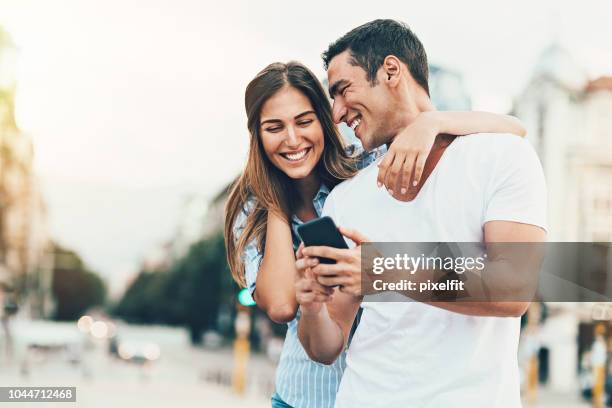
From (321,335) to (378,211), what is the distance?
0.25 metres

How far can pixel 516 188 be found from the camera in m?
1.34

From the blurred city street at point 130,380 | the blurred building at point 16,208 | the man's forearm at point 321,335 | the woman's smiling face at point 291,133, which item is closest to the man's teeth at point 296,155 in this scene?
the woman's smiling face at point 291,133

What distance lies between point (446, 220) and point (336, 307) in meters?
0.30

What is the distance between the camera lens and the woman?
1.96m

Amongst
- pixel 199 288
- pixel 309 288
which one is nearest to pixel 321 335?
pixel 309 288

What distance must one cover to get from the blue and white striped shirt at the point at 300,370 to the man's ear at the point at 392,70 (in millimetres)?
385

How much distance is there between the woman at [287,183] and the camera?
196cm

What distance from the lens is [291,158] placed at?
197cm

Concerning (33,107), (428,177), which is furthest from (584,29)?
(33,107)

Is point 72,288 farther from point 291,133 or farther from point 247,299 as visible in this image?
point 291,133

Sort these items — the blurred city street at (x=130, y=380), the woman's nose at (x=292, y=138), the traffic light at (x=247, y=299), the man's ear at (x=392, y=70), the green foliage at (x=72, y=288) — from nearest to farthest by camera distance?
the man's ear at (x=392, y=70) < the woman's nose at (x=292, y=138) < the traffic light at (x=247, y=299) < the blurred city street at (x=130, y=380) < the green foliage at (x=72, y=288)

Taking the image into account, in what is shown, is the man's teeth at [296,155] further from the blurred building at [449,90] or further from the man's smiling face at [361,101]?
the blurred building at [449,90]

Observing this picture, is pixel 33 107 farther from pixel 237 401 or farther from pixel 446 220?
pixel 237 401

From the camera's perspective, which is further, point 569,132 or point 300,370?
point 569,132
